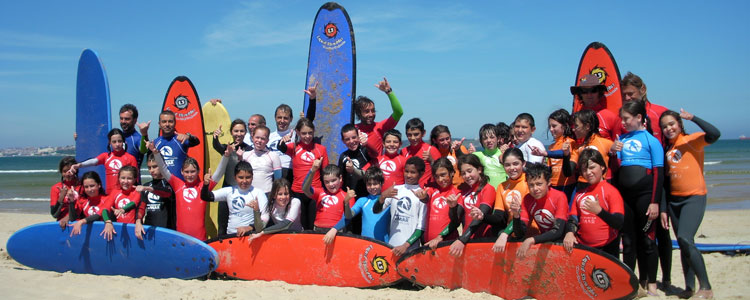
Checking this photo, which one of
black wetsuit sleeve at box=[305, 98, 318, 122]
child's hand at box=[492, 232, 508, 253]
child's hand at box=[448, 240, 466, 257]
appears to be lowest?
child's hand at box=[448, 240, 466, 257]

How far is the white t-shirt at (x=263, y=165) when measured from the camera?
4984 mm

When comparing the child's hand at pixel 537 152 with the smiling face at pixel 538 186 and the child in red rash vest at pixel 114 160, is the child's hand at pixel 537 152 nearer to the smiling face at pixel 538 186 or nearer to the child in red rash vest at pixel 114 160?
the smiling face at pixel 538 186

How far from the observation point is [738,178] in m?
17.9

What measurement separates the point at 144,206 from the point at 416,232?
253 cm

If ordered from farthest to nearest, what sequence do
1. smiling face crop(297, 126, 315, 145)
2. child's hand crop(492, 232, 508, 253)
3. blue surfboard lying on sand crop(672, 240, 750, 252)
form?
blue surfboard lying on sand crop(672, 240, 750, 252) → smiling face crop(297, 126, 315, 145) → child's hand crop(492, 232, 508, 253)

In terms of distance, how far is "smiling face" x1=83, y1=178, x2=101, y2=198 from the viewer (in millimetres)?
4977

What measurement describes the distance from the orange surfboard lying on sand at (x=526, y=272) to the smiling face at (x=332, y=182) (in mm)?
893

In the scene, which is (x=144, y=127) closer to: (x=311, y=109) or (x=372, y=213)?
(x=311, y=109)

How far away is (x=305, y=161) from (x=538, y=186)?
2239 millimetres

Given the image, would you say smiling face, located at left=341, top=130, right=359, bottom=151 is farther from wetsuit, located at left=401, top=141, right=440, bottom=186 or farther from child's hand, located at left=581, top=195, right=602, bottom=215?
child's hand, located at left=581, top=195, right=602, bottom=215

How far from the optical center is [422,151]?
5.00 m

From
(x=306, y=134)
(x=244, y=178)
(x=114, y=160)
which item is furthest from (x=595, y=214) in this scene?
(x=114, y=160)

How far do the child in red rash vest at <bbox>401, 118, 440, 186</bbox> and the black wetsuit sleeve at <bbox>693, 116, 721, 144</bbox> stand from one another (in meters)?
2.14

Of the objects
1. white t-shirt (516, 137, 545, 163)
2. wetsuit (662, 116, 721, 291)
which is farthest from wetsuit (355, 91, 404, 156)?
wetsuit (662, 116, 721, 291)
